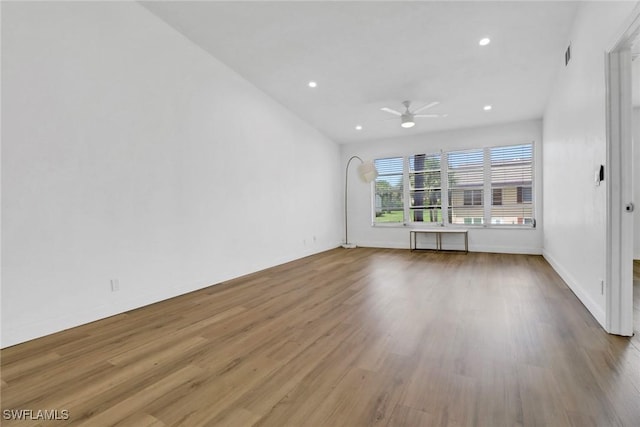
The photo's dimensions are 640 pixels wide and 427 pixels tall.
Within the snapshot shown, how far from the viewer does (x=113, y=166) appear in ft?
10.1

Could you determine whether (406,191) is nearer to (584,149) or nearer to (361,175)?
(361,175)

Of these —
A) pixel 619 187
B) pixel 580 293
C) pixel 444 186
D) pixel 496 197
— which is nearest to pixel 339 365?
pixel 619 187

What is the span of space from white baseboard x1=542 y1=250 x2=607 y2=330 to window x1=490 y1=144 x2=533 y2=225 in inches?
76.3

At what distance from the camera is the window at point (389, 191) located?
26.3ft

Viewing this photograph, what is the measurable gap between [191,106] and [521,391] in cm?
443

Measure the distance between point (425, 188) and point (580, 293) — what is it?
15.7 feet

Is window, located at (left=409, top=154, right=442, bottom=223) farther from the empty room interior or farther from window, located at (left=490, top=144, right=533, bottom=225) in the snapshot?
the empty room interior

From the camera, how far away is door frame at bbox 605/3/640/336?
2.21 meters

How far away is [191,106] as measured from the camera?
3967 millimetres

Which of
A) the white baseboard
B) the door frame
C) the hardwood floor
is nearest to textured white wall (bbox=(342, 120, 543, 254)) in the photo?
the white baseboard

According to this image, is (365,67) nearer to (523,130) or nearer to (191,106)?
(191,106)

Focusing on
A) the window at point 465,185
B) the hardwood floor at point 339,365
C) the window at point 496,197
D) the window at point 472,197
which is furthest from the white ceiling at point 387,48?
the hardwood floor at point 339,365

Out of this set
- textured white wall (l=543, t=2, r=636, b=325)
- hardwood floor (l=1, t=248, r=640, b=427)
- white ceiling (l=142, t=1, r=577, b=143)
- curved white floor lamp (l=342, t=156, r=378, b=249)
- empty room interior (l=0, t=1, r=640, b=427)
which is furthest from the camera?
curved white floor lamp (l=342, t=156, r=378, b=249)

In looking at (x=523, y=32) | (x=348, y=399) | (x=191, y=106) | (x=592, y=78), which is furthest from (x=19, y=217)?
(x=523, y=32)
